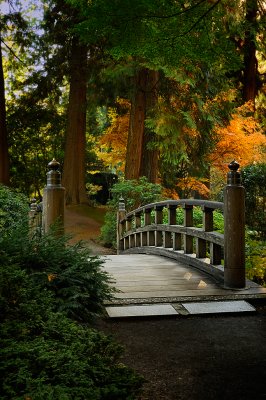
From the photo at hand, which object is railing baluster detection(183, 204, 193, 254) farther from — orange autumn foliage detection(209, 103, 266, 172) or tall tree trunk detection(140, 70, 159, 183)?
orange autumn foliage detection(209, 103, 266, 172)

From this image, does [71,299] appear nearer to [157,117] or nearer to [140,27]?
[140,27]

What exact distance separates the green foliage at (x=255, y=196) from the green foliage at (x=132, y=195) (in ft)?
14.1

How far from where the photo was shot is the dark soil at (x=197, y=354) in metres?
2.94

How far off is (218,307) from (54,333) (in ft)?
7.55

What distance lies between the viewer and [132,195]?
14781 mm

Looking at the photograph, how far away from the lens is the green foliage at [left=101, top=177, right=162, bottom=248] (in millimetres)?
14548

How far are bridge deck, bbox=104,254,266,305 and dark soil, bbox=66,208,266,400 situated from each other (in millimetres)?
455

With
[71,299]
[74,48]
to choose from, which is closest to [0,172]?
[74,48]

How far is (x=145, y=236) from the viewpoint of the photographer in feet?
35.2

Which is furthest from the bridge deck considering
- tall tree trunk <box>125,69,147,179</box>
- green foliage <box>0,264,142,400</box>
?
tall tree trunk <box>125,69,147,179</box>

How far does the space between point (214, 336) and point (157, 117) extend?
36.5ft

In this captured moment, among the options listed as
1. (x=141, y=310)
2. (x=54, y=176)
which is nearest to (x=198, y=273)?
(x=141, y=310)

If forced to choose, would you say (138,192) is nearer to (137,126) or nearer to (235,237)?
(137,126)

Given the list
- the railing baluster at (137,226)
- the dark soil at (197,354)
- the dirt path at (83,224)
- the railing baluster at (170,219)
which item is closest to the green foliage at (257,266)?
the dark soil at (197,354)
